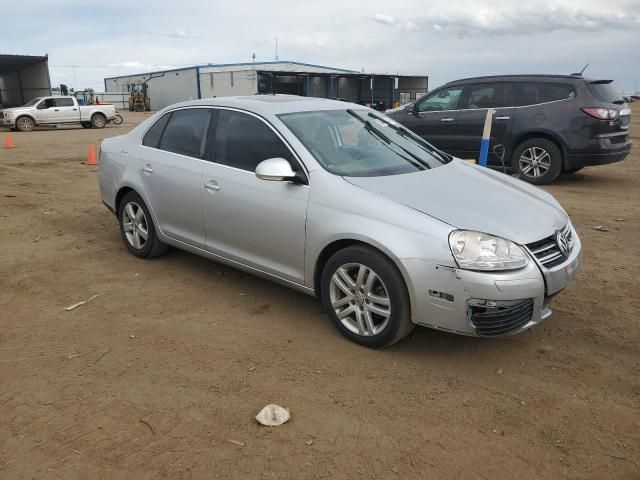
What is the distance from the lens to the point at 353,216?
348cm

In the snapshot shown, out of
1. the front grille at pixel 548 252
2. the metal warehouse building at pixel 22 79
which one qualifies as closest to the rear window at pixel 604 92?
the front grille at pixel 548 252

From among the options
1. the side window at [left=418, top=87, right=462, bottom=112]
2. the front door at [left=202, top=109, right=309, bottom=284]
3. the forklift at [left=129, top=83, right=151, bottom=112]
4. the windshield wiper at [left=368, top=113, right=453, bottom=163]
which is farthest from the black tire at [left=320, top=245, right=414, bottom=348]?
the forklift at [left=129, top=83, right=151, bottom=112]

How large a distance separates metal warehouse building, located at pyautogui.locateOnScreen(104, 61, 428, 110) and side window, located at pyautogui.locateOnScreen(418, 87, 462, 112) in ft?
104

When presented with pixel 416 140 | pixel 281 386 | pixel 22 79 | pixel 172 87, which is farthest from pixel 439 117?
pixel 172 87

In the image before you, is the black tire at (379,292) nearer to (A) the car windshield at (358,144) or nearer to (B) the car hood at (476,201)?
(B) the car hood at (476,201)

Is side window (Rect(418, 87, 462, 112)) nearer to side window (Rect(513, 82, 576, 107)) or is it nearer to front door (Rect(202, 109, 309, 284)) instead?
side window (Rect(513, 82, 576, 107))

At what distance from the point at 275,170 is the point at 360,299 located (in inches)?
41.1

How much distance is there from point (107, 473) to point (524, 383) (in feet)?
7.57

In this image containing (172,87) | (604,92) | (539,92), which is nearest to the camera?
(604,92)

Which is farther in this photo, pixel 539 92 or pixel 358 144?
pixel 539 92

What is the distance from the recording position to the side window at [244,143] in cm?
405

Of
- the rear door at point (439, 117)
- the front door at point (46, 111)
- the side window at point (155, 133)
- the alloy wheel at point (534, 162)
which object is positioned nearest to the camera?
the side window at point (155, 133)

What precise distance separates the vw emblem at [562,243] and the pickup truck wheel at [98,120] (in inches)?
1028

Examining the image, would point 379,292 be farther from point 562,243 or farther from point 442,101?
point 442,101
